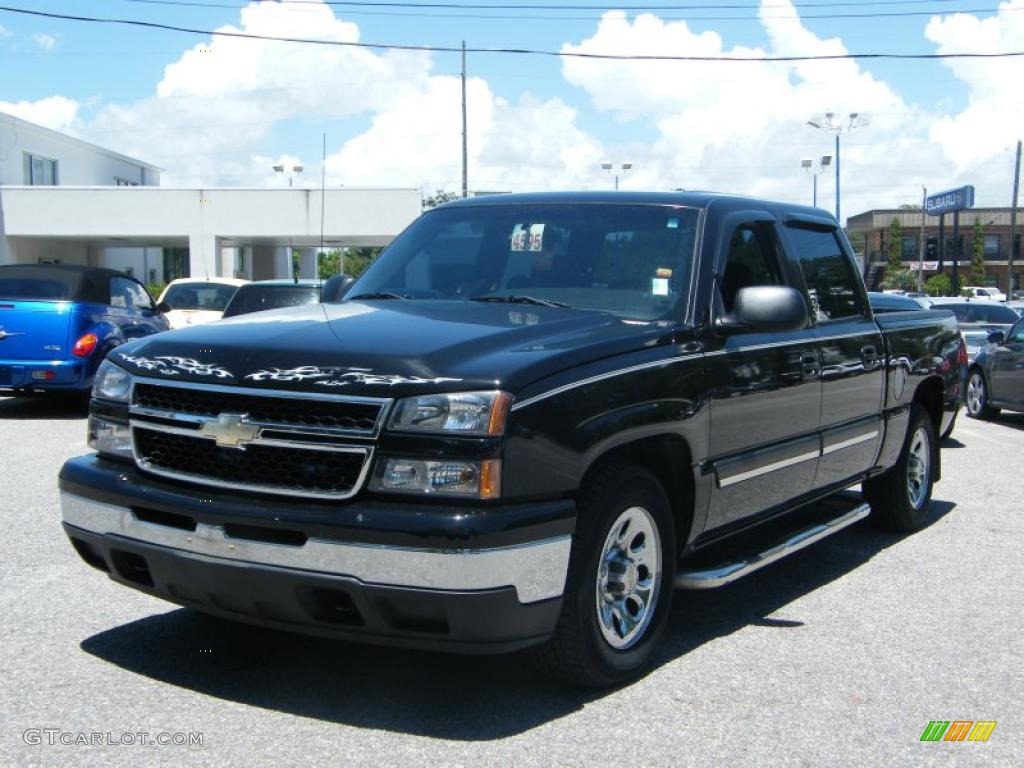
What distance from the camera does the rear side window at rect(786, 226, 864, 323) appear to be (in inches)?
235

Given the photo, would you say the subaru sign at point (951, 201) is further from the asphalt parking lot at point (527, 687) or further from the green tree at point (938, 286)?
the asphalt parking lot at point (527, 687)

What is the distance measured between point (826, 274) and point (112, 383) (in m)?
3.76

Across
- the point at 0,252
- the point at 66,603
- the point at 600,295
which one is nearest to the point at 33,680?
the point at 66,603

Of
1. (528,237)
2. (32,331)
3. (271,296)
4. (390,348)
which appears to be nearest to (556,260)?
(528,237)

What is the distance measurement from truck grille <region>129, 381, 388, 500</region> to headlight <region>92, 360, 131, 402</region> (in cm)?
21

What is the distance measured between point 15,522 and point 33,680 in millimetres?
3001

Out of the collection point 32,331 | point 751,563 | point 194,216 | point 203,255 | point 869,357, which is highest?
point 194,216

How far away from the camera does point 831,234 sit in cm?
659

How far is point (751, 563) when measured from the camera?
→ 496cm

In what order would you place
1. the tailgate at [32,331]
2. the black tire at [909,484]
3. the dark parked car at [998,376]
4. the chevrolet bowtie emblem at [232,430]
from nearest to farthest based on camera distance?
the chevrolet bowtie emblem at [232,430], the black tire at [909,484], the tailgate at [32,331], the dark parked car at [998,376]

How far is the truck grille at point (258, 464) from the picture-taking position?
3701mm

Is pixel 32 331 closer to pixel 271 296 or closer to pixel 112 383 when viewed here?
pixel 271 296

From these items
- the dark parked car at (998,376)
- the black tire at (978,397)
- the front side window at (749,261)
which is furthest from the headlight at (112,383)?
the black tire at (978,397)

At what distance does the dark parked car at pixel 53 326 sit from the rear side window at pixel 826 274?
8649 mm
